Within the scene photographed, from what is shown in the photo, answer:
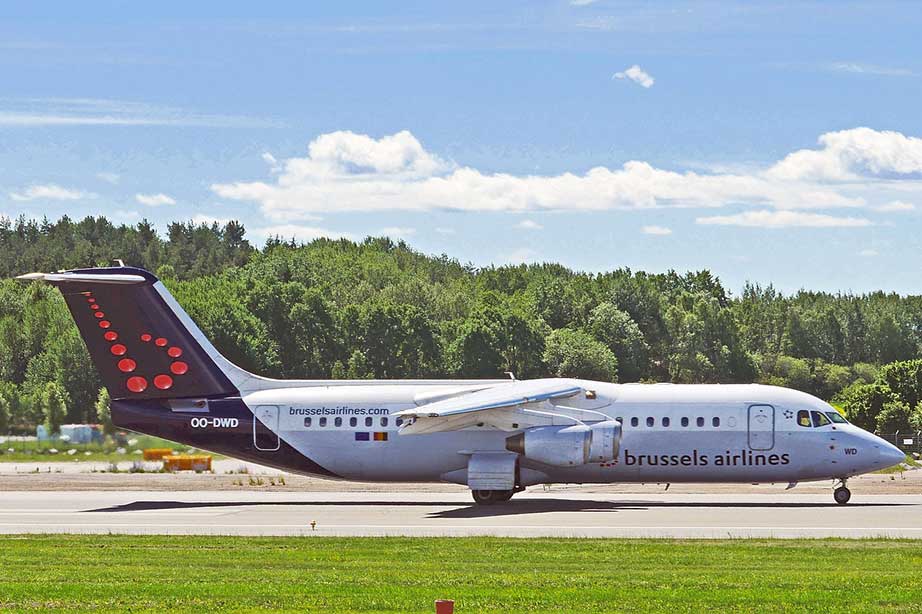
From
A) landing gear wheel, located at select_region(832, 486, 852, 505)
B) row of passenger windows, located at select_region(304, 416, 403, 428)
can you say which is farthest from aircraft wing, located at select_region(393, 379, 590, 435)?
landing gear wheel, located at select_region(832, 486, 852, 505)

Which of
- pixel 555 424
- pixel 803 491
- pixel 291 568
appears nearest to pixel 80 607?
pixel 291 568

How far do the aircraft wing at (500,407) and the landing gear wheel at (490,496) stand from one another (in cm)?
179

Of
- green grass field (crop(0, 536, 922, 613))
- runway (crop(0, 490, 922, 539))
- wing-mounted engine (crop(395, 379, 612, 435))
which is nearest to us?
green grass field (crop(0, 536, 922, 613))

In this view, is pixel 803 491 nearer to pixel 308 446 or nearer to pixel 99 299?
pixel 308 446

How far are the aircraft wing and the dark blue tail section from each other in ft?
19.9

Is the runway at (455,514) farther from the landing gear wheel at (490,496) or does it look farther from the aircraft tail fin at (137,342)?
the aircraft tail fin at (137,342)

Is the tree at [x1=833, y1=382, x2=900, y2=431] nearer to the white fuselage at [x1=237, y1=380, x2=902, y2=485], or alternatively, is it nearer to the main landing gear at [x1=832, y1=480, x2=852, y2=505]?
the white fuselage at [x1=237, y1=380, x2=902, y2=485]

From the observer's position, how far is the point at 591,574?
21969mm

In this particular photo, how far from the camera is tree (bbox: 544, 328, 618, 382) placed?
127m

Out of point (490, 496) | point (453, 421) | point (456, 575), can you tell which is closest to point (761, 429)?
point (490, 496)

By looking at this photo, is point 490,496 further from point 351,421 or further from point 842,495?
point 842,495

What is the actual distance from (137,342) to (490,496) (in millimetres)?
11415

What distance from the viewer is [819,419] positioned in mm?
38281

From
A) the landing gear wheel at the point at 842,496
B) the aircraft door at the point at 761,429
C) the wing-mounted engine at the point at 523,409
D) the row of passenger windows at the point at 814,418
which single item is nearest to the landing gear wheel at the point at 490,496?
the wing-mounted engine at the point at 523,409
